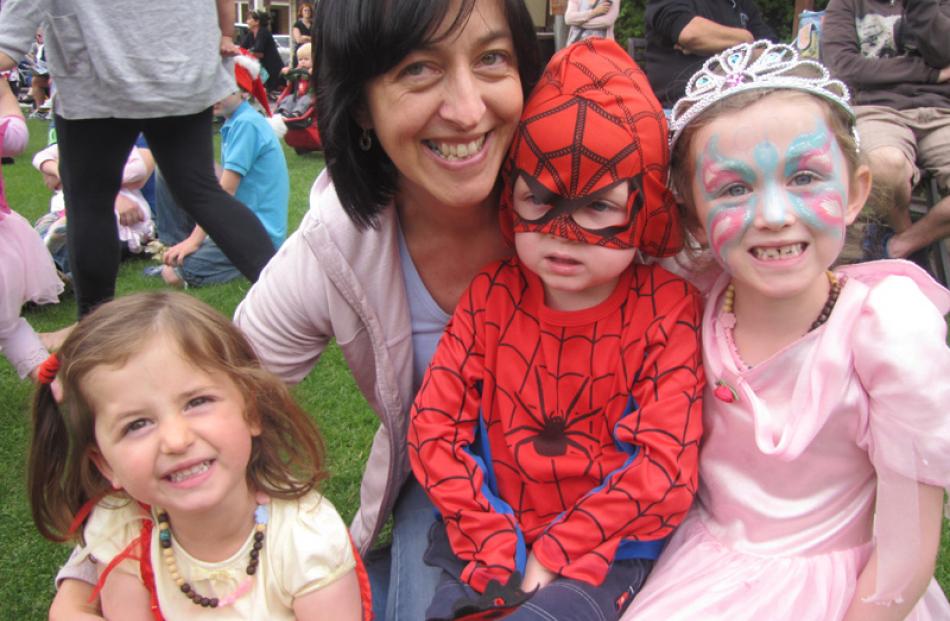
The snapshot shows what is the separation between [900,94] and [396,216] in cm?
331

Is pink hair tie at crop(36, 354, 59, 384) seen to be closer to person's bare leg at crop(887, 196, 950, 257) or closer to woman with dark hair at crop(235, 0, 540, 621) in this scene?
woman with dark hair at crop(235, 0, 540, 621)

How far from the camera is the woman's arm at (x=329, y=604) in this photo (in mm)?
1743

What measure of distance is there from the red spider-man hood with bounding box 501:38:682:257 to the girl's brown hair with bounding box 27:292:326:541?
0.65 m

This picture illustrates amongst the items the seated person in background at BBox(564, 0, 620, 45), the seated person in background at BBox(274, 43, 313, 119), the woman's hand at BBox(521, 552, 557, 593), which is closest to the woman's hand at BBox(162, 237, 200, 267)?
the seated person in background at BBox(564, 0, 620, 45)

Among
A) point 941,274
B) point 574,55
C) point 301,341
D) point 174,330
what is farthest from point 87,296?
point 941,274

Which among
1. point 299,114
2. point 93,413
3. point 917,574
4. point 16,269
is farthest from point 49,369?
point 299,114

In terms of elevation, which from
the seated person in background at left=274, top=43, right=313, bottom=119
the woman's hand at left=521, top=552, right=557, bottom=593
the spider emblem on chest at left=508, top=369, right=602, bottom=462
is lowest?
the seated person in background at left=274, top=43, right=313, bottom=119

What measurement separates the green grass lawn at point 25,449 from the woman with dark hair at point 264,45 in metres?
12.3

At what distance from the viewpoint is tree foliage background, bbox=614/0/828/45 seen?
42.3 feet

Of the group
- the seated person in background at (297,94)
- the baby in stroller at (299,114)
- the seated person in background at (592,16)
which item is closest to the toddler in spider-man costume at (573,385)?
the seated person in background at (592,16)

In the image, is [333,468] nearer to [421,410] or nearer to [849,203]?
[421,410]

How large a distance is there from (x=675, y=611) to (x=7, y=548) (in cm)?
232

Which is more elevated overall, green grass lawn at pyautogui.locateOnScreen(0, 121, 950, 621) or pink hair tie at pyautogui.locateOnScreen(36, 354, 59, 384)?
pink hair tie at pyautogui.locateOnScreen(36, 354, 59, 384)

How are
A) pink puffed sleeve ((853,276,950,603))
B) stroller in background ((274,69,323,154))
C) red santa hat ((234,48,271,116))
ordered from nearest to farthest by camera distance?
pink puffed sleeve ((853,276,950,603)) → red santa hat ((234,48,271,116)) → stroller in background ((274,69,323,154))
